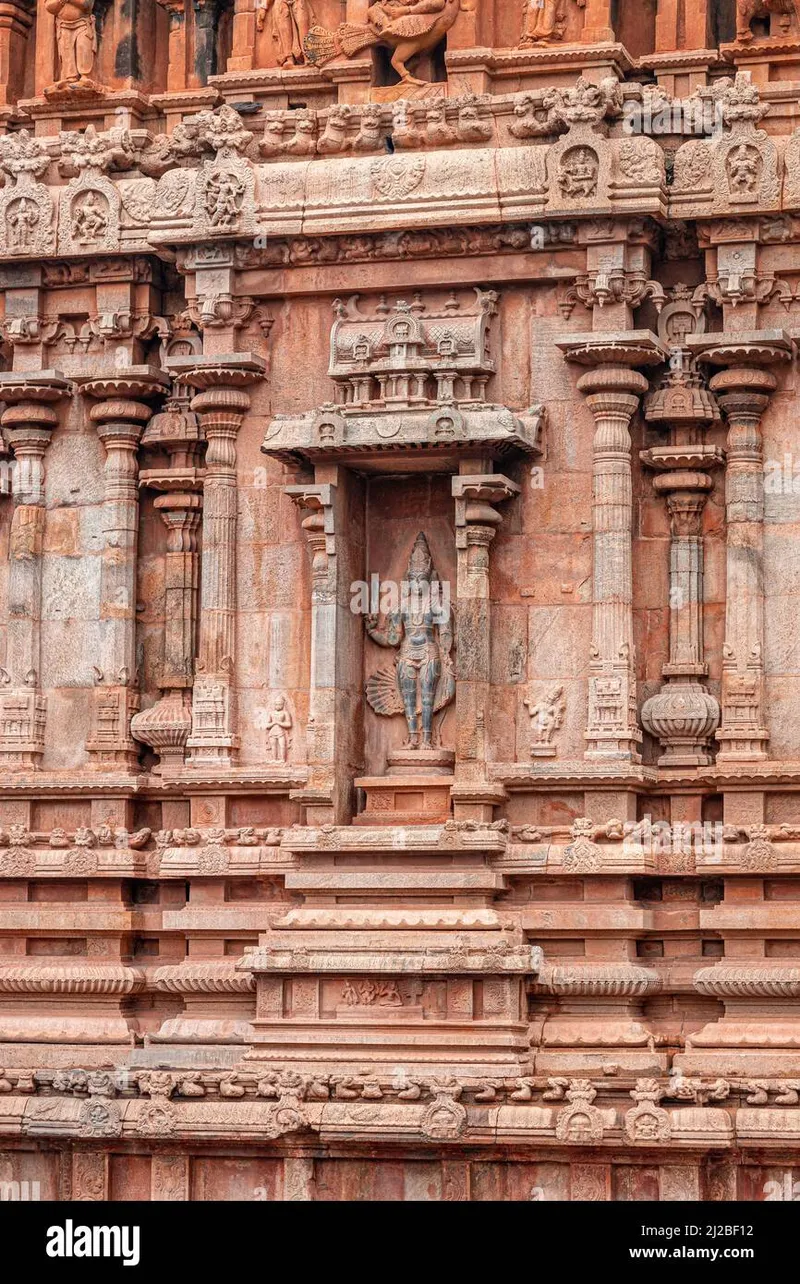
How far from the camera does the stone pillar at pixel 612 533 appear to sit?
2819cm

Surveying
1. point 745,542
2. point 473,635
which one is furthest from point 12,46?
point 745,542

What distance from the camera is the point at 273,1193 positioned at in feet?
87.3

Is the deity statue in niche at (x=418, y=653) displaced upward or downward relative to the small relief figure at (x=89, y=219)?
downward

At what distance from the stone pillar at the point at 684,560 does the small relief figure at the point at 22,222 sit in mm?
6298

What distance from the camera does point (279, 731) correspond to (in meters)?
29.4

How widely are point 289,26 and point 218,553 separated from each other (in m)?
5.09

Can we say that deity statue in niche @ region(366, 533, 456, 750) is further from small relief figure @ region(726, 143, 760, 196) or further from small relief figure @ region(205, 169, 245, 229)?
small relief figure @ region(726, 143, 760, 196)

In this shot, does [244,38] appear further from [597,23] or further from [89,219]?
[597,23]

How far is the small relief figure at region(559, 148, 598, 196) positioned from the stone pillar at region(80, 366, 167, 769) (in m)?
4.50

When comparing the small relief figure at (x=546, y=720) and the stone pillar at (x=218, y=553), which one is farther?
the stone pillar at (x=218, y=553)

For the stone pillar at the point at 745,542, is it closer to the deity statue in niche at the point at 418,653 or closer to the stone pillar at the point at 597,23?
the deity statue in niche at the point at 418,653

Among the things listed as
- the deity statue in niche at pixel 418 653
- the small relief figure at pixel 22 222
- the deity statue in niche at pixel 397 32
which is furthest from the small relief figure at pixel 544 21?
the small relief figure at pixel 22 222

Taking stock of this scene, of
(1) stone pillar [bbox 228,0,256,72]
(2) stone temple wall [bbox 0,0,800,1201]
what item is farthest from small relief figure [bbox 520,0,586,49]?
(1) stone pillar [bbox 228,0,256,72]

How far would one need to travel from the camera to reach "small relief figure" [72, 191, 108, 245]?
99.8 ft
